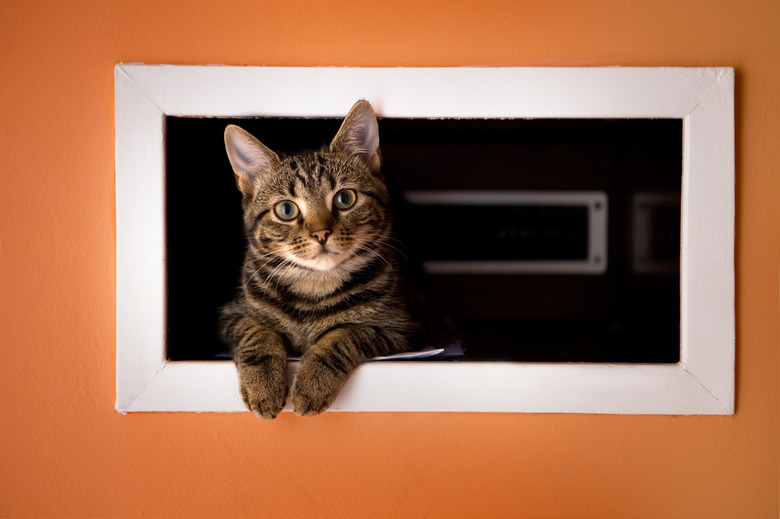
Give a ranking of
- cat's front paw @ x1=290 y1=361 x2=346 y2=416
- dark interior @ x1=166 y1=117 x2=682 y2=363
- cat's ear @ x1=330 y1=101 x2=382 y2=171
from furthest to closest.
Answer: dark interior @ x1=166 y1=117 x2=682 y2=363 → cat's ear @ x1=330 y1=101 x2=382 y2=171 → cat's front paw @ x1=290 y1=361 x2=346 y2=416

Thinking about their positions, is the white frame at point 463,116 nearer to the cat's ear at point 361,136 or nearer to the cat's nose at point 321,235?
the cat's ear at point 361,136

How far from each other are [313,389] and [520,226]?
1223mm

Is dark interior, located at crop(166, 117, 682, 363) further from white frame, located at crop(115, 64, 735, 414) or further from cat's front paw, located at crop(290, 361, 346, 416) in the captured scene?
cat's front paw, located at crop(290, 361, 346, 416)

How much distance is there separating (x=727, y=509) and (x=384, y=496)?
0.66 m

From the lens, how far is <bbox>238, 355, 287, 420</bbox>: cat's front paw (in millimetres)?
910

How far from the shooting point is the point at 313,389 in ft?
2.99

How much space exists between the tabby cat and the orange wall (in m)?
0.16

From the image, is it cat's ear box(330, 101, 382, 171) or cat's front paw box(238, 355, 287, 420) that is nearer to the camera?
cat's front paw box(238, 355, 287, 420)

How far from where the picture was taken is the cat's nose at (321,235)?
1026 millimetres

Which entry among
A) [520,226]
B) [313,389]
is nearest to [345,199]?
[313,389]

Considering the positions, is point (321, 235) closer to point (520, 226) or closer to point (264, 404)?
point (264, 404)

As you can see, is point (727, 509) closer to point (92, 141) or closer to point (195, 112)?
point (195, 112)

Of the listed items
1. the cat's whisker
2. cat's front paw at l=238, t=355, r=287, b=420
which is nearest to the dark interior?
the cat's whisker

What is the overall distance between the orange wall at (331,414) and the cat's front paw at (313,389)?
0.10 metres
